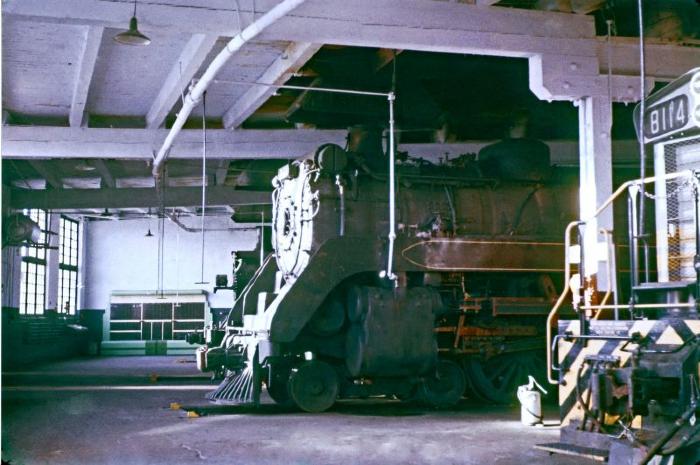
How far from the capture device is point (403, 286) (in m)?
9.89

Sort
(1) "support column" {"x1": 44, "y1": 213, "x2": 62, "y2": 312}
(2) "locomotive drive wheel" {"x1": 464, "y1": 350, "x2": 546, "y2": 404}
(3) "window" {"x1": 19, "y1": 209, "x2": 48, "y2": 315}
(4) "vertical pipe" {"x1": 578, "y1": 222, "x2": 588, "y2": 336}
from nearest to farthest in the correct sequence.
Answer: (4) "vertical pipe" {"x1": 578, "y1": 222, "x2": 588, "y2": 336}, (2) "locomotive drive wheel" {"x1": 464, "y1": 350, "x2": 546, "y2": 404}, (3) "window" {"x1": 19, "y1": 209, "x2": 48, "y2": 315}, (1) "support column" {"x1": 44, "y1": 213, "x2": 62, "y2": 312}

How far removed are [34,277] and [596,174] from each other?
57.3 ft

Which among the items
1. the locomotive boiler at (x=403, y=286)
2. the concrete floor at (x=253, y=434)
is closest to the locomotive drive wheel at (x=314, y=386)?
the locomotive boiler at (x=403, y=286)

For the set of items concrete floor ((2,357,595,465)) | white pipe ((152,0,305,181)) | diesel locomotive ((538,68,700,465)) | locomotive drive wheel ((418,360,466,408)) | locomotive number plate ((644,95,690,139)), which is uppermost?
white pipe ((152,0,305,181))

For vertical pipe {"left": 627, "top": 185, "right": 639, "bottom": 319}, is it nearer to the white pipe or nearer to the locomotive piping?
the white pipe

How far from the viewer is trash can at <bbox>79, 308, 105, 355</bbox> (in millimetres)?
25656

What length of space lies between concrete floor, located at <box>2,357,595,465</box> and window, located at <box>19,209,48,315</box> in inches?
367

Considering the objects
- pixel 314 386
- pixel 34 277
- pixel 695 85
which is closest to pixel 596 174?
pixel 695 85

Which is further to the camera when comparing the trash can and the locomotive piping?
the trash can

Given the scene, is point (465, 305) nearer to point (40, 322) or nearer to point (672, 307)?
point (672, 307)

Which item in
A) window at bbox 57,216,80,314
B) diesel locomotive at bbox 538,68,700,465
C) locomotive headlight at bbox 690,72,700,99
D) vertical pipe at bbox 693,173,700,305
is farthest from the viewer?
window at bbox 57,216,80,314

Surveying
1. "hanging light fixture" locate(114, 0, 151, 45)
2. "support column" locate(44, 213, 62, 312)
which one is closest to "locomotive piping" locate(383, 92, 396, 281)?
"hanging light fixture" locate(114, 0, 151, 45)

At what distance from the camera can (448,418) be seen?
902cm

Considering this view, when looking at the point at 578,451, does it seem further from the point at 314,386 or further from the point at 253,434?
the point at 314,386
